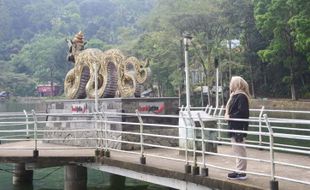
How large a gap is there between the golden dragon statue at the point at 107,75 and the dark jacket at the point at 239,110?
908cm

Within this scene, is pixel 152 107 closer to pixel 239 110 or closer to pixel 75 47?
pixel 75 47

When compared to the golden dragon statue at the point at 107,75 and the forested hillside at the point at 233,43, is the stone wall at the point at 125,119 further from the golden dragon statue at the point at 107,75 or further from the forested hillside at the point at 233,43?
the forested hillside at the point at 233,43

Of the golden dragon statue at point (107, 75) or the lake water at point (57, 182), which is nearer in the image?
the lake water at point (57, 182)

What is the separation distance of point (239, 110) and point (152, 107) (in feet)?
23.9

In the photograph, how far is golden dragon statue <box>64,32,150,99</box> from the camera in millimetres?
17109

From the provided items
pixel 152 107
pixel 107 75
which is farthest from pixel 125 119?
pixel 107 75

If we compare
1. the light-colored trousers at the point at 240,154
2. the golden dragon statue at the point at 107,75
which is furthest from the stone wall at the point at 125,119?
the light-colored trousers at the point at 240,154

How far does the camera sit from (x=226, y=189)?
8.02 m

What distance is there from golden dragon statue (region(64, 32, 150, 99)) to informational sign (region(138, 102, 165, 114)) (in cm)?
194

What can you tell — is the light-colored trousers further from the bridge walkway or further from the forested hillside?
the forested hillside

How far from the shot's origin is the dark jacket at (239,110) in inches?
323

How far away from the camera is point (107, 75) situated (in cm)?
1716

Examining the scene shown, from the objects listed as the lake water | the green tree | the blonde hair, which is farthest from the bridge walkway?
the green tree

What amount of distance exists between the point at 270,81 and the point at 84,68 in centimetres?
4349
